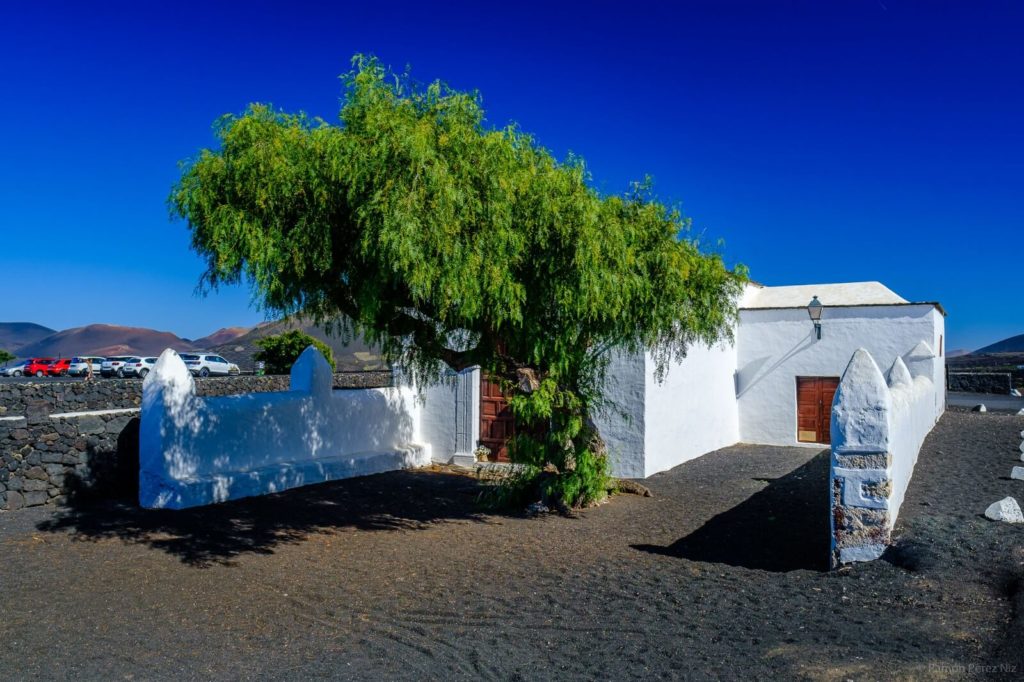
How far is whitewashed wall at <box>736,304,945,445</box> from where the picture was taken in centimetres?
1502

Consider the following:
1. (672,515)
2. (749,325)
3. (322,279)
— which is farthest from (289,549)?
(749,325)

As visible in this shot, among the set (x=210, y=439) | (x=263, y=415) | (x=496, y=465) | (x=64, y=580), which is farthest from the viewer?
(x=496, y=465)

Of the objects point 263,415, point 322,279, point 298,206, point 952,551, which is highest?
point 298,206

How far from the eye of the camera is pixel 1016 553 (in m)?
5.79

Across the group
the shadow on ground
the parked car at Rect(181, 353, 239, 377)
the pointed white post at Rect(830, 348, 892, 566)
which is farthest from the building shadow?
the parked car at Rect(181, 353, 239, 377)

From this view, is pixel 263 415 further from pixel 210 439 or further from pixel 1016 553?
pixel 1016 553

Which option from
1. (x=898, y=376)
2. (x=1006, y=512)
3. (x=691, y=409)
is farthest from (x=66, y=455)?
(x=898, y=376)

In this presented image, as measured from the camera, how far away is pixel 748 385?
16250 millimetres

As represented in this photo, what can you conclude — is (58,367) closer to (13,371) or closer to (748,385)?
(13,371)

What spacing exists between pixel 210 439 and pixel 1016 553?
30.1 feet

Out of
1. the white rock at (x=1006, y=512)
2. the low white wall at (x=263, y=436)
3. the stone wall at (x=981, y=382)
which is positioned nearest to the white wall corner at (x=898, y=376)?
the white rock at (x=1006, y=512)

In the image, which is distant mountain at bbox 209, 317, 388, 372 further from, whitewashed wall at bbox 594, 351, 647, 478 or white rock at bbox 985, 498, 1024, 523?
white rock at bbox 985, 498, 1024, 523

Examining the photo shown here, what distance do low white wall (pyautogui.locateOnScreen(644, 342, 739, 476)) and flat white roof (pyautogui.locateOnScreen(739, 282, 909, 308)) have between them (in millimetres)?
1628

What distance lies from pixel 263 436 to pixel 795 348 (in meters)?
10.9
